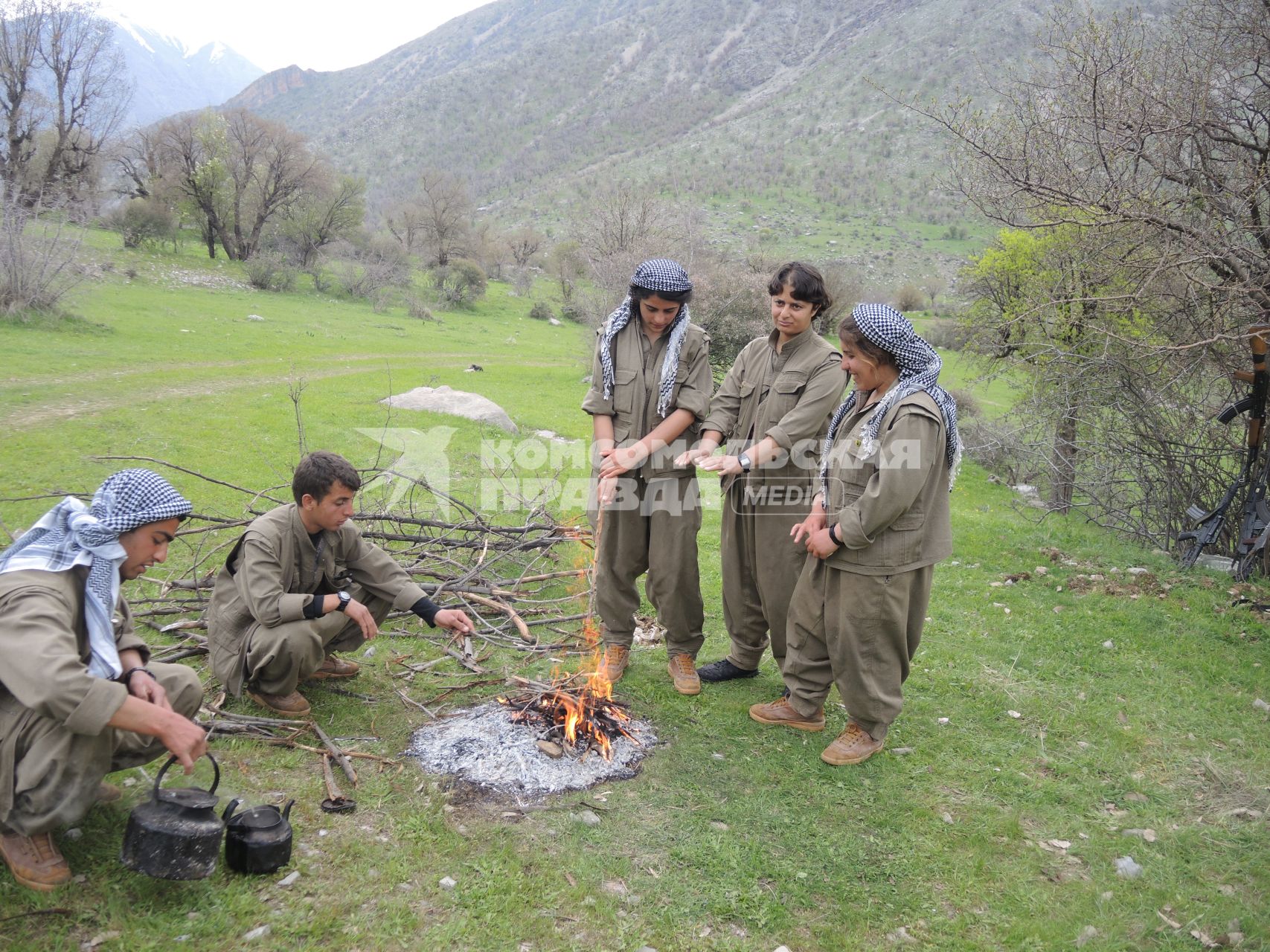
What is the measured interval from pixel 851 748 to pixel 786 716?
435 millimetres

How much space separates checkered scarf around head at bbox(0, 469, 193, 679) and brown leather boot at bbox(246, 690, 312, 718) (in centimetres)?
120

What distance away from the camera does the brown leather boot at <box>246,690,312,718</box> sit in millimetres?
3979

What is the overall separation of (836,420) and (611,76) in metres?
107

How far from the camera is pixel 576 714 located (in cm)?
401

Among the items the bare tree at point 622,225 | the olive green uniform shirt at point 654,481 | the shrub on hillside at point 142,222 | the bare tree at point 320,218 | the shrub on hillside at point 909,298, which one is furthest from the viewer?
the shrub on hillside at point 909,298

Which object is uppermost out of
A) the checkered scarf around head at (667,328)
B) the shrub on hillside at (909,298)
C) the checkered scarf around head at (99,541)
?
the shrub on hillside at (909,298)

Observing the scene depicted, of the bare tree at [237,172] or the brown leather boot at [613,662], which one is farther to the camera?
the bare tree at [237,172]

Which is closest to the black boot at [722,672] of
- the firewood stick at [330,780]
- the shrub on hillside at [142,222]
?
the firewood stick at [330,780]

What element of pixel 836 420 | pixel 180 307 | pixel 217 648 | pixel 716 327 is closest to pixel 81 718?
pixel 217 648

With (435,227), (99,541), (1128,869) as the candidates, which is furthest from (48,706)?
(435,227)

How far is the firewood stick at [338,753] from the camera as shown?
3.54 meters

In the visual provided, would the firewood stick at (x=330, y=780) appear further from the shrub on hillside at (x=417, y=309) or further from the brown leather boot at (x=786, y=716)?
the shrub on hillside at (x=417, y=309)

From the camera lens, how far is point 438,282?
35375mm

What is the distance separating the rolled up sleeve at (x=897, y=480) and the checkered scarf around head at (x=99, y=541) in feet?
9.10
